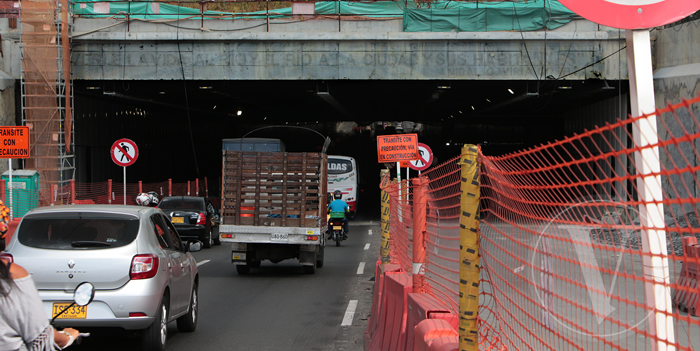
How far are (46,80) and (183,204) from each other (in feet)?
27.1

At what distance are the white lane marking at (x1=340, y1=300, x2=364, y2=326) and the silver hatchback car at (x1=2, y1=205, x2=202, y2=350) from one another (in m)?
2.92

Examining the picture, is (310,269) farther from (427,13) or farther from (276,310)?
(427,13)

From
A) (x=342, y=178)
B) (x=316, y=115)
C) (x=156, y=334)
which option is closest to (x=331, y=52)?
(x=342, y=178)

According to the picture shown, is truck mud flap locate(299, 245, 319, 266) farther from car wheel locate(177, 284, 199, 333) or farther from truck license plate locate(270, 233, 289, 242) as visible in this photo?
car wheel locate(177, 284, 199, 333)

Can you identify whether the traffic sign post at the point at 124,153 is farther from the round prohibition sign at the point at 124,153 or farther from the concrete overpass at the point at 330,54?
the concrete overpass at the point at 330,54

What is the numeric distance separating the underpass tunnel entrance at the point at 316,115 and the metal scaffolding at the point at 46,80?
6.64 feet

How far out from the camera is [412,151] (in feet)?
52.1

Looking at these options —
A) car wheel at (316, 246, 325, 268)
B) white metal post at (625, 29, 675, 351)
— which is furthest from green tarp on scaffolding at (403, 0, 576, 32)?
white metal post at (625, 29, 675, 351)

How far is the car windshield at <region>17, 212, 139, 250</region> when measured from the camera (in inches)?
276

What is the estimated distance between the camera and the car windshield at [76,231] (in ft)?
23.0

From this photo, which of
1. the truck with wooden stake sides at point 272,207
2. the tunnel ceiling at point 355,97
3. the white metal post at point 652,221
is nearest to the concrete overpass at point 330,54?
the tunnel ceiling at point 355,97

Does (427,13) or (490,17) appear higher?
(427,13)

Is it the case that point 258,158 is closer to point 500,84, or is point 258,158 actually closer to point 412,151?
point 412,151

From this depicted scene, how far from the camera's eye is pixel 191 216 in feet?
67.4
